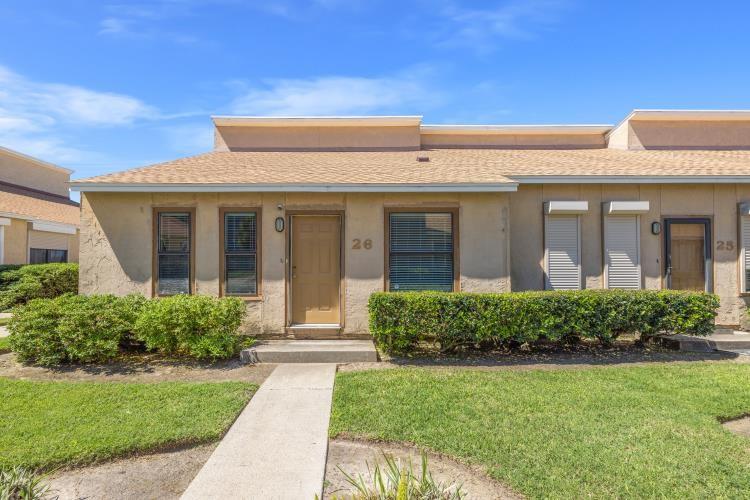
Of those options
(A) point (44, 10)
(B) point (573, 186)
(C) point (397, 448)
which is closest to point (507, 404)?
(C) point (397, 448)

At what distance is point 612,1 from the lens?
29.6 ft

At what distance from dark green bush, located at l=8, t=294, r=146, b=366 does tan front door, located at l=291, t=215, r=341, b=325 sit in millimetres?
2885

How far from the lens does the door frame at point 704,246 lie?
27.0 ft

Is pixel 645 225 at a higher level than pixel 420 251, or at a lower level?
higher

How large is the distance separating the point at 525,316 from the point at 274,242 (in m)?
4.59

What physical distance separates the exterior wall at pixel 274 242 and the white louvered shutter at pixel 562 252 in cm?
122

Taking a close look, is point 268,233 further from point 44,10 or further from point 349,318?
point 44,10

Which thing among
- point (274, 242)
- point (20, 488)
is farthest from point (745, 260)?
point (20, 488)

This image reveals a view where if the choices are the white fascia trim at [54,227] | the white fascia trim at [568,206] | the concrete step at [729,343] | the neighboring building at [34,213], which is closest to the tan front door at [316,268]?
the white fascia trim at [568,206]

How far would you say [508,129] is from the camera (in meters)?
11.6

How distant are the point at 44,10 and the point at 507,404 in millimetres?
10403

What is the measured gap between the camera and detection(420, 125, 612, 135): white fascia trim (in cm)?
1162

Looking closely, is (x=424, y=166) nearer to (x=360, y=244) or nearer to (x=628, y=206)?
(x=360, y=244)

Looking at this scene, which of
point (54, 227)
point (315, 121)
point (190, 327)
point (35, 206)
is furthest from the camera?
point (35, 206)
